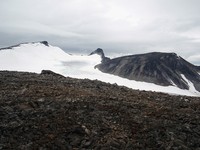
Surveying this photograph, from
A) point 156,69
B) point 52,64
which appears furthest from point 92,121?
point 52,64

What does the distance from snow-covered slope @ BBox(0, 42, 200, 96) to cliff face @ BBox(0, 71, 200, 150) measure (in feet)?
287

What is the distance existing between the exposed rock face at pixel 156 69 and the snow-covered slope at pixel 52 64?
452cm

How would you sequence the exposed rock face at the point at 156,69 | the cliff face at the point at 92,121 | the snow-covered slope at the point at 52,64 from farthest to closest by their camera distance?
1. the exposed rock face at the point at 156,69
2. the snow-covered slope at the point at 52,64
3. the cliff face at the point at 92,121

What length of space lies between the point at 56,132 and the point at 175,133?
4.28 metres

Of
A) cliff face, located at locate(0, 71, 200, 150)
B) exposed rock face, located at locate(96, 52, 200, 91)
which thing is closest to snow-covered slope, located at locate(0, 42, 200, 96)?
exposed rock face, located at locate(96, 52, 200, 91)

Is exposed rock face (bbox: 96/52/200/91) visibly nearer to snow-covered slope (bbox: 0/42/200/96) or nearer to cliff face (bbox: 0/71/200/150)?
snow-covered slope (bbox: 0/42/200/96)

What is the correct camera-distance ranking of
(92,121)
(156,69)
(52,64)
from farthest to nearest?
(52,64), (156,69), (92,121)

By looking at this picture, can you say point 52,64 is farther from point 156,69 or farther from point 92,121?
point 92,121

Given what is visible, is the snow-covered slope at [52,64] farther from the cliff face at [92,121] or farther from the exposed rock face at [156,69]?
the cliff face at [92,121]

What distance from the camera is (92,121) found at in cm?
1581

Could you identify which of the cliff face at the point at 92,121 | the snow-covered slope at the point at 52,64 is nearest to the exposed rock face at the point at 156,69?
the snow-covered slope at the point at 52,64

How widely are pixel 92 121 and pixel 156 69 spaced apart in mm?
115888

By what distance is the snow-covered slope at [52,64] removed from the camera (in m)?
114

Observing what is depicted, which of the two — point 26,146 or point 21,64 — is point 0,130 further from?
point 21,64
